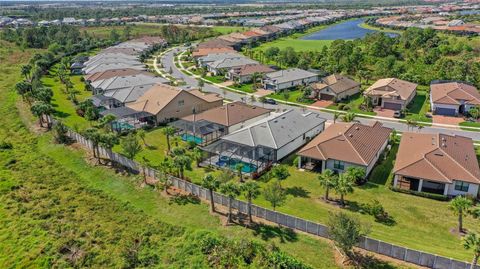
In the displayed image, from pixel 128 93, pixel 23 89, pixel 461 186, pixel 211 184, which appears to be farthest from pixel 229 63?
pixel 461 186

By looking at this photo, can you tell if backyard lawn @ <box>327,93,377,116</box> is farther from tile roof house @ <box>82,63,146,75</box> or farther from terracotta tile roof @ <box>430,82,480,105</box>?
tile roof house @ <box>82,63,146,75</box>

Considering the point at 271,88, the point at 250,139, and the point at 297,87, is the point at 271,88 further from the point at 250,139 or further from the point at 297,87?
the point at 250,139

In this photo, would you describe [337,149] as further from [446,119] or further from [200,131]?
[446,119]

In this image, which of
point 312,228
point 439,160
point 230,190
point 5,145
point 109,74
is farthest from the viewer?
point 109,74

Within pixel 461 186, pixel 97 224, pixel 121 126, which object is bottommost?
Result: pixel 97 224

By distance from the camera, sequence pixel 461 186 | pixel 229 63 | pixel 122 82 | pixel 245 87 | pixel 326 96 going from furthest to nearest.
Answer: pixel 229 63
pixel 245 87
pixel 122 82
pixel 326 96
pixel 461 186

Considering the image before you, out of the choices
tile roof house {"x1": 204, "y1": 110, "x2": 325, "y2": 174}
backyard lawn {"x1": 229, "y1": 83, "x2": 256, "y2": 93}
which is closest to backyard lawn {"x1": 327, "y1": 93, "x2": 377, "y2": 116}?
backyard lawn {"x1": 229, "y1": 83, "x2": 256, "y2": 93}

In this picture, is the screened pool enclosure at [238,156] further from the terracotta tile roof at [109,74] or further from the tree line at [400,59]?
the tree line at [400,59]
